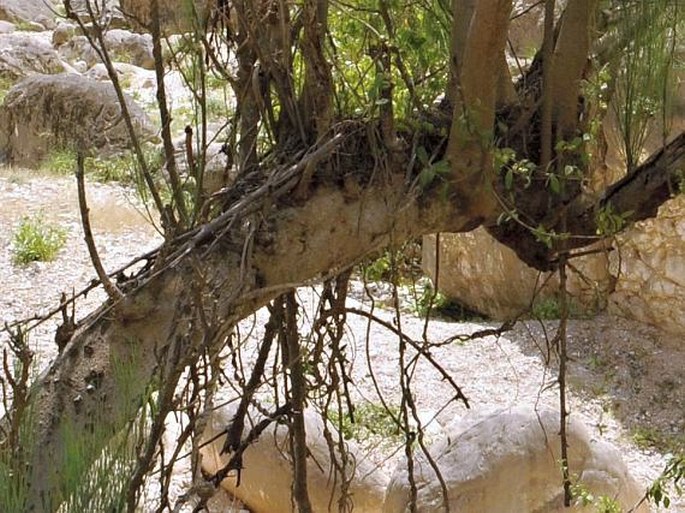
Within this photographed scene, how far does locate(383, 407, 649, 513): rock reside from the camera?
3342 millimetres

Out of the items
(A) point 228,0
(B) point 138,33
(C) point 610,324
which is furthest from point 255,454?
(B) point 138,33

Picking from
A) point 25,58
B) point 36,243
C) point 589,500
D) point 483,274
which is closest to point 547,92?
point 589,500

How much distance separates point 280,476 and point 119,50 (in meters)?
8.92

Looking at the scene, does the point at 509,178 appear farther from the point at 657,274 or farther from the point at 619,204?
the point at 657,274

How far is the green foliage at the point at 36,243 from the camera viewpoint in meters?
5.81

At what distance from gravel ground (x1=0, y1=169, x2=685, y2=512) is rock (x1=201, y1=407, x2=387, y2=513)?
9.4 inches

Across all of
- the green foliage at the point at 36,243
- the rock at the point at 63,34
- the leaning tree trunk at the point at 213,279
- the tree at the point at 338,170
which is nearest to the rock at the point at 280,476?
the tree at the point at 338,170

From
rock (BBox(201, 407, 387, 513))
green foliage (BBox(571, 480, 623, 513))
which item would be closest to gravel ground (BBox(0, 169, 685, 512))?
rock (BBox(201, 407, 387, 513))

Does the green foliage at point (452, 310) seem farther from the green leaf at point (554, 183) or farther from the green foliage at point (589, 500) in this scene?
the green leaf at point (554, 183)

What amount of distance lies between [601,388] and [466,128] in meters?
3.27

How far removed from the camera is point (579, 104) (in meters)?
1.81

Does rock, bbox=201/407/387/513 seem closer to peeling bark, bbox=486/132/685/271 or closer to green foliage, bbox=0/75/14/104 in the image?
peeling bark, bbox=486/132/685/271

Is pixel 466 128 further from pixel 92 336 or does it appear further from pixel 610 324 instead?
pixel 610 324

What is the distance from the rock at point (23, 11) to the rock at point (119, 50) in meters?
2.37
